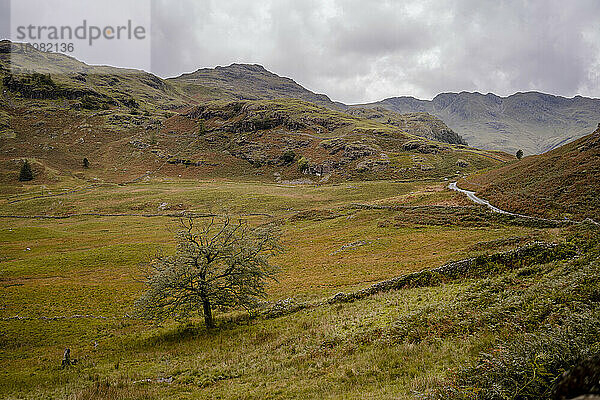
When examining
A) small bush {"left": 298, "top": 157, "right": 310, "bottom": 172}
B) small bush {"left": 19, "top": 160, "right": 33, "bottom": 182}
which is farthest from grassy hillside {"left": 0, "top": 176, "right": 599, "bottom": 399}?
small bush {"left": 19, "top": 160, "right": 33, "bottom": 182}

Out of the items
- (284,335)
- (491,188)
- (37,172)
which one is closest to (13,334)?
(284,335)

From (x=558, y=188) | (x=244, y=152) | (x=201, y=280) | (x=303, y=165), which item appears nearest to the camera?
(x=201, y=280)

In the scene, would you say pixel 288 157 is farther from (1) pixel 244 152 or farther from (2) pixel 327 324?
(2) pixel 327 324

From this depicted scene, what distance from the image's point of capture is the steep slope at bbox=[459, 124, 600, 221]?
4084 cm

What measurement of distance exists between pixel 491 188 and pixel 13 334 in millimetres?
82886

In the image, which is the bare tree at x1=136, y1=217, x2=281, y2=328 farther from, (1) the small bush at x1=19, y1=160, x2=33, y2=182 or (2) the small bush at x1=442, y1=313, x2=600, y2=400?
(1) the small bush at x1=19, y1=160, x2=33, y2=182

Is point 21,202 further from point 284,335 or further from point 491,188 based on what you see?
point 491,188

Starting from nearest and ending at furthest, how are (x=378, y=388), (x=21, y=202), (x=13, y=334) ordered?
(x=378, y=388), (x=13, y=334), (x=21, y=202)

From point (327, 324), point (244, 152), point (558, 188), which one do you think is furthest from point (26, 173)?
point (558, 188)

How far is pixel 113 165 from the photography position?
161 meters

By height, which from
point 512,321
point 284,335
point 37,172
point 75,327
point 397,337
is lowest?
point 75,327

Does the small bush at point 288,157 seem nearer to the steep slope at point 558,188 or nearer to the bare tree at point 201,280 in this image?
the steep slope at point 558,188

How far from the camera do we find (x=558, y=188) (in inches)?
1870

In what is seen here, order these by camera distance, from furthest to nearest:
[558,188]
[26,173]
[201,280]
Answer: [26,173] < [558,188] < [201,280]
